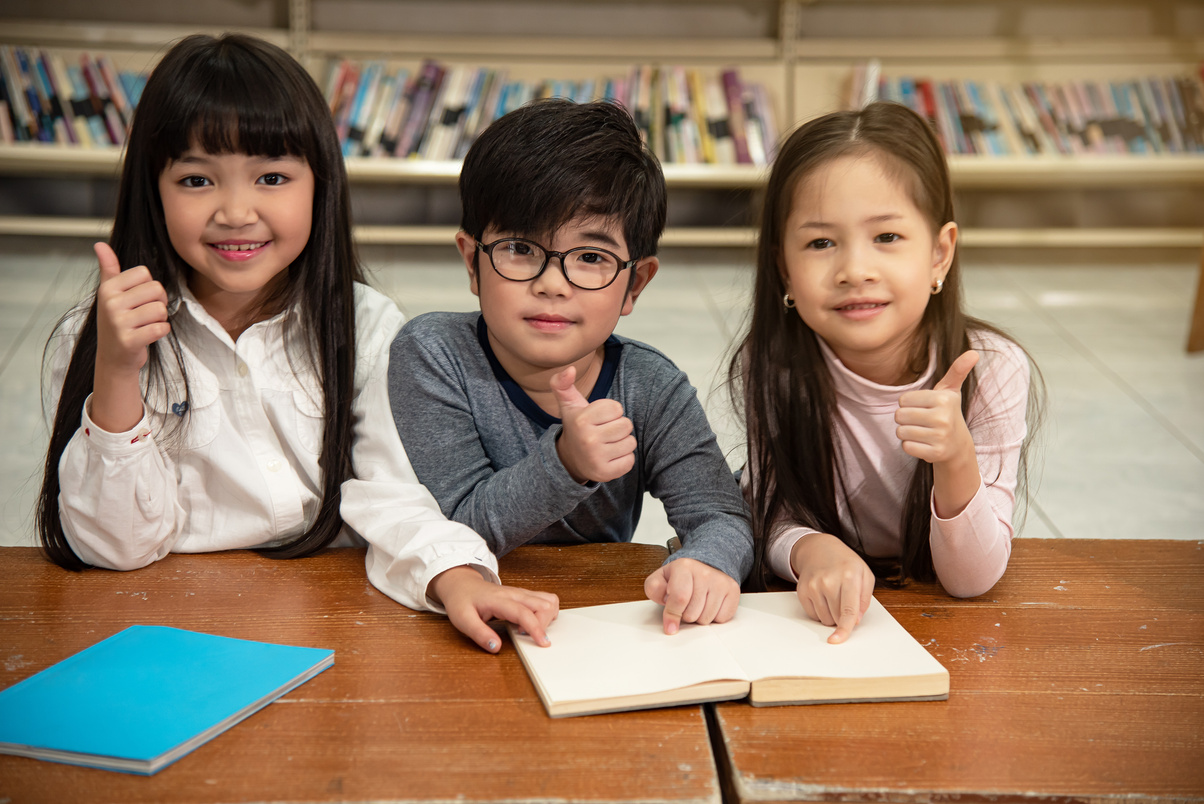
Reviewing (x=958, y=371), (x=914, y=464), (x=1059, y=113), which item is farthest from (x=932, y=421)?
(x=1059, y=113)

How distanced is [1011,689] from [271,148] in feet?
2.95

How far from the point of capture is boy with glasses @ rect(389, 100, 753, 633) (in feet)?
3.40

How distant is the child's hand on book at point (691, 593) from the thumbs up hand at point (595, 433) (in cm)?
11

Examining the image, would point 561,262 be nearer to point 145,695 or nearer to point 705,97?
point 145,695

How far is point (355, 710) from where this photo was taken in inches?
31.1

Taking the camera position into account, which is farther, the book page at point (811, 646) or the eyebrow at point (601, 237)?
the eyebrow at point (601, 237)

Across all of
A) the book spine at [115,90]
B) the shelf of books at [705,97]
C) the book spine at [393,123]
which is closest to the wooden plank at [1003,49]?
the shelf of books at [705,97]

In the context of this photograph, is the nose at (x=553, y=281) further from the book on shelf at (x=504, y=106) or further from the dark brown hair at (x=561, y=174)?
the book on shelf at (x=504, y=106)

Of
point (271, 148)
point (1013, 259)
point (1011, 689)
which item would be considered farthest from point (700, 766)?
point (1013, 259)

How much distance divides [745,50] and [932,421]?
3700mm

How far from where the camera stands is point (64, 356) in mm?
1161

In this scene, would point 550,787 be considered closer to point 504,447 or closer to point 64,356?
point 504,447

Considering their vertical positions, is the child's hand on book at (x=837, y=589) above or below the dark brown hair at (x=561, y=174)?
below

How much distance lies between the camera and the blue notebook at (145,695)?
727mm
